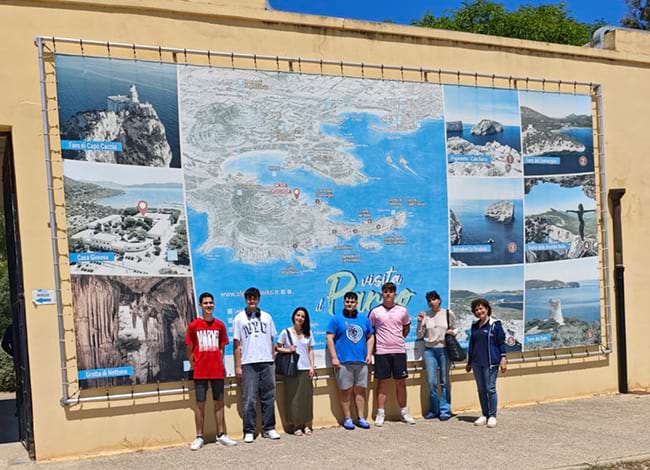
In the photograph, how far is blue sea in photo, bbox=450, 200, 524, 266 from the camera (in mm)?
10289

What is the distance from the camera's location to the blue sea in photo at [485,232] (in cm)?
1029

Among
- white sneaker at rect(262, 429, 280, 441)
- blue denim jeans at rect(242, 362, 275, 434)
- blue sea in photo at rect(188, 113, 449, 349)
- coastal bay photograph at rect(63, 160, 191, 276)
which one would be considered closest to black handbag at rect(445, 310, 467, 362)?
blue sea in photo at rect(188, 113, 449, 349)

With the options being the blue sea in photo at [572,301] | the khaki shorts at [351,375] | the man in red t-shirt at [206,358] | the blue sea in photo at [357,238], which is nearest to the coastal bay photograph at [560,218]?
the blue sea in photo at [572,301]

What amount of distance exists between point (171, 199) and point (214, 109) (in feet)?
4.12

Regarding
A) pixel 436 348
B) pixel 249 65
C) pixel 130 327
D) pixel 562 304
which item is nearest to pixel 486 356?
pixel 436 348

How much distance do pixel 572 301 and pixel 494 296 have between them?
1417 millimetres

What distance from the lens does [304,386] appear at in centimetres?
907

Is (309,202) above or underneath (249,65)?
underneath

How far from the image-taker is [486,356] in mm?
9430

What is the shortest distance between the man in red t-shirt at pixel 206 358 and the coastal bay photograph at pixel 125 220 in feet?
2.10

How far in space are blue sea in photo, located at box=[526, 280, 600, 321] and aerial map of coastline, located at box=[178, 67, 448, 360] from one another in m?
1.59

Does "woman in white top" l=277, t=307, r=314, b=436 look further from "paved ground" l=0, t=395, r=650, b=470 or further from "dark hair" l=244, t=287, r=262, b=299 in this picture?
"dark hair" l=244, t=287, r=262, b=299

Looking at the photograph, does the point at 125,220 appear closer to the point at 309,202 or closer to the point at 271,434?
the point at 309,202

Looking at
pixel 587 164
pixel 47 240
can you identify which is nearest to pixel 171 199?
pixel 47 240
